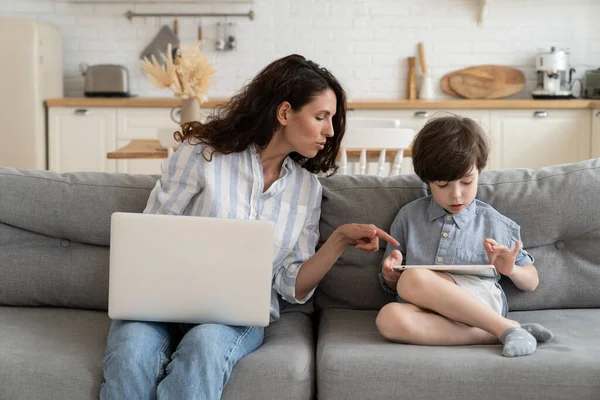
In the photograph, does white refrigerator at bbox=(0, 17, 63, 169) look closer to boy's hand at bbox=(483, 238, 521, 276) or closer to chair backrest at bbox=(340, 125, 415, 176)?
chair backrest at bbox=(340, 125, 415, 176)

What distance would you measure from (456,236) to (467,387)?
0.51 metres

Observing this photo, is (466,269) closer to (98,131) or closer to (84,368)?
(84,368)

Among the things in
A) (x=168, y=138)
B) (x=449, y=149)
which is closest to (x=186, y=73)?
(x=168, y=138)

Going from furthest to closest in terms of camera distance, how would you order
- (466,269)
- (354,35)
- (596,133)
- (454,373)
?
(354,35), (596,133), (466,269), (454,373)

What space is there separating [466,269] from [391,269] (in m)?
0.24

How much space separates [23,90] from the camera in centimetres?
514

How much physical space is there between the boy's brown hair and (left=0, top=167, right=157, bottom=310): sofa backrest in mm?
776

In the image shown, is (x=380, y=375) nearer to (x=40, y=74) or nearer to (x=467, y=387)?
(x=467, y=387)

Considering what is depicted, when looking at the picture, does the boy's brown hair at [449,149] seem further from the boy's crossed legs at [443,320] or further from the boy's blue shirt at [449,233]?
the boy's crossed legs at [443,320]

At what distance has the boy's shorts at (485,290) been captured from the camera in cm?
207

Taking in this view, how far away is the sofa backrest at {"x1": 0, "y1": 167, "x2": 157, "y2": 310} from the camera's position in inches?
89.3

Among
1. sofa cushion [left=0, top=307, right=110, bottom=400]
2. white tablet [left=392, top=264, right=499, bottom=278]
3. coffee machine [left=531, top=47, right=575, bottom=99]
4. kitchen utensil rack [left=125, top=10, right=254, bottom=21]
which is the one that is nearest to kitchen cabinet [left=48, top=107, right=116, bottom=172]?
kitchen utensil rack [left=125, top=10, right=254, bottom=21]

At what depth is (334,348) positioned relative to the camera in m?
1.89

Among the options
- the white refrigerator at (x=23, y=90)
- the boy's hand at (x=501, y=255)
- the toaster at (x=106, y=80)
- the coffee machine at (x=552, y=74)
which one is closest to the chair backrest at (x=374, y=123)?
the boy's hand at (x=501, y=255)
